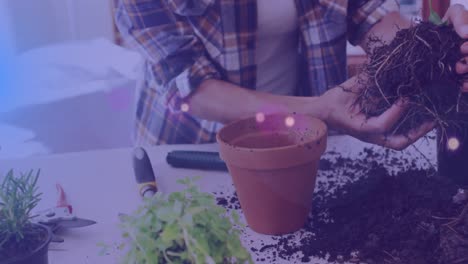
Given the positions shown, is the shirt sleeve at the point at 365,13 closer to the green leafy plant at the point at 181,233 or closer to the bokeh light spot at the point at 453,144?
the bokeh light spot at the point at 453,144

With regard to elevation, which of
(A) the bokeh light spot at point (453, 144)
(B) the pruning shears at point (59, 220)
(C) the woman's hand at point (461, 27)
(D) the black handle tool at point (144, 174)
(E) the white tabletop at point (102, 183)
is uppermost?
(C) the woman's hand at point (461, 27)

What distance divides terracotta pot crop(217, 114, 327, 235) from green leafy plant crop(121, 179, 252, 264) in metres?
0.19

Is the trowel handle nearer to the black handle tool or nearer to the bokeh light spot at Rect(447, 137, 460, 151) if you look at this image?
the black handle tool

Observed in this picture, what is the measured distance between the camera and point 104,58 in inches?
81.4

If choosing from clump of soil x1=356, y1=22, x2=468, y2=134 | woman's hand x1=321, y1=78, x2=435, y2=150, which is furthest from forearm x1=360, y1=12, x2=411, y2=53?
clump of soil x1=356, y1=22, x2=468, y2=134

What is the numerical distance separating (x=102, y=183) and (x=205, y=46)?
0.35m

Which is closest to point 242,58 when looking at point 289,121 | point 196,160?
point 196,160

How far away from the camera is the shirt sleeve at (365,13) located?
45.4 inches

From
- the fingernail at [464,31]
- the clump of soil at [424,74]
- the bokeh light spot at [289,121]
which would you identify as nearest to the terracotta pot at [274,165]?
the bokeh light spot at [289,121]

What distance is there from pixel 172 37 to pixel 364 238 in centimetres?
56

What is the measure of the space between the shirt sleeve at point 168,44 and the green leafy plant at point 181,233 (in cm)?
58

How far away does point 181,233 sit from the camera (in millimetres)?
436

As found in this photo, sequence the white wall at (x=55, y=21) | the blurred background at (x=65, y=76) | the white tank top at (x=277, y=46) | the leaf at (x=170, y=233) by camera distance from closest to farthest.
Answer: the leaf at (x=170, y=233)
the white tank top at (x=277, y=46)
the blurred background at (x=65, y=76)
the white wall at (x=55, y=21)

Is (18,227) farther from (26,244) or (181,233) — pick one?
(181,233)
